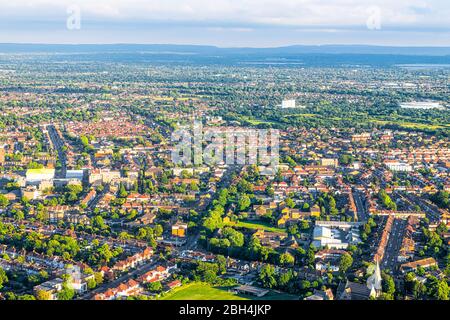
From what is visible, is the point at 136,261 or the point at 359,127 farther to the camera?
the point at 359,127

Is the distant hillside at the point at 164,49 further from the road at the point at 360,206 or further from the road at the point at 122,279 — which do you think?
the road at the point at 122,279

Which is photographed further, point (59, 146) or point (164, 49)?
point (164, 49)

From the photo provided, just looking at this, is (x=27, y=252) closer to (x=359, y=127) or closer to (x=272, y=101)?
(x=359, y=127)

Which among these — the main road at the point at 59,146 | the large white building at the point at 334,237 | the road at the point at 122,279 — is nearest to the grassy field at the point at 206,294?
the road at the point at 122,279

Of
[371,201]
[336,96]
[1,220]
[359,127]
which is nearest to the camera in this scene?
[1,220]

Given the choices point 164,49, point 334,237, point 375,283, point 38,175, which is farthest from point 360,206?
point 164,49

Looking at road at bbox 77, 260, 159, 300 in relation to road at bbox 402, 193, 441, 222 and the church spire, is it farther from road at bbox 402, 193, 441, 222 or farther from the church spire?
road at bbox 402, 193, 441, 222

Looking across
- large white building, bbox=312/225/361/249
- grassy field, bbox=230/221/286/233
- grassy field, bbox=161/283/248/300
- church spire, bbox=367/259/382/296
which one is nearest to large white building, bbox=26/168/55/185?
grassy field, bbox=230/221/286/233

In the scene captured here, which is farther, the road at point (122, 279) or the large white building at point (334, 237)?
the large white building at point (334, 237)

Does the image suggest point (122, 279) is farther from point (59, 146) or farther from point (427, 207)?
point (59, 146)
